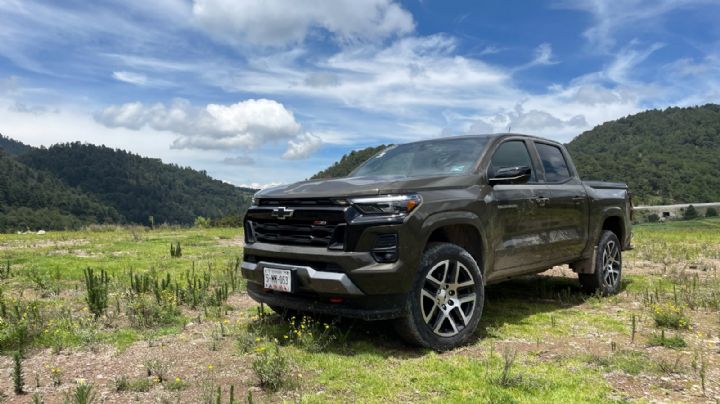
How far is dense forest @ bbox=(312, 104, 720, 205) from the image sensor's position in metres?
68.3

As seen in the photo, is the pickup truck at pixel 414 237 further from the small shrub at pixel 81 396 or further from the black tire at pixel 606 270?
the small shrub at pixel 81 396

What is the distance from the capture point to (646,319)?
5281 mm

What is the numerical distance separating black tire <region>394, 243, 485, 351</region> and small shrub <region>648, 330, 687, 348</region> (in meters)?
1.60

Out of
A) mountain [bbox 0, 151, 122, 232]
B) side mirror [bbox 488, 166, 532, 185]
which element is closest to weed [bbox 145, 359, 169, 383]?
side mirror [bbox 488, 166, 532, 185]

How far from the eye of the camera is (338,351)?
4145 millimetres

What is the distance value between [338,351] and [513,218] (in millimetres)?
2272

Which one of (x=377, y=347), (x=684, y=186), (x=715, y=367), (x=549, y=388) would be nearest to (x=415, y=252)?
(x=377, y=347)

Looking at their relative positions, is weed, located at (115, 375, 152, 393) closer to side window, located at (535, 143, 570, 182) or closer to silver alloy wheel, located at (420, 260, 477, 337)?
silver alloy wheel, located at (420, 260, 477, 337)

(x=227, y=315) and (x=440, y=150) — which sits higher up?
(x=440, y=150)

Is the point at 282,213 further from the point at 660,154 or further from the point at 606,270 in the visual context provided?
the point at 660,154

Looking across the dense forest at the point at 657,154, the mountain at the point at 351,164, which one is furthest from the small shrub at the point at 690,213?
the mountain at the point at 351,164

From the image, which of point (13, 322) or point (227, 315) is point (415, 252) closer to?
point (227, 315)

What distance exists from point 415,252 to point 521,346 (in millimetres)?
1400

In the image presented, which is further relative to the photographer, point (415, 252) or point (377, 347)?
point (377, 347)
